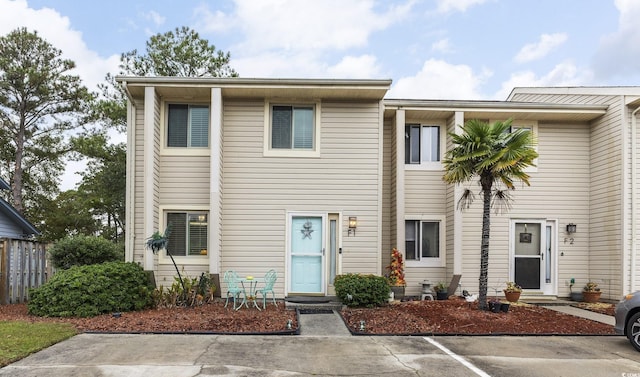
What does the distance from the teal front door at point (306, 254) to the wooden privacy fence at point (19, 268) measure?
19.2 feet

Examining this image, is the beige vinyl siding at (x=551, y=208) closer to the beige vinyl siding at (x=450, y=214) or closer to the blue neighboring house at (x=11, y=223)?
the beige vinyl siding at (x=450, y=214)

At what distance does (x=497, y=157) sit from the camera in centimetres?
787

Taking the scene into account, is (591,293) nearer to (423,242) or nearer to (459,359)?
(423,242)

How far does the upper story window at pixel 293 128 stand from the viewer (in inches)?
399

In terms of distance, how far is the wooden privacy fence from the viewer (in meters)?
9.46

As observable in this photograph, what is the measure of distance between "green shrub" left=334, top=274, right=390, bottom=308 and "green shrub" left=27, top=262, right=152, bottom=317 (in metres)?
3.77

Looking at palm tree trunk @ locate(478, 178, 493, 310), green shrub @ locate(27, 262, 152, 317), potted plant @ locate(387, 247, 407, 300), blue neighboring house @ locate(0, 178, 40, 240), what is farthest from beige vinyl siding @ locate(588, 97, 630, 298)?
blue neighboring house @ locate(0, 178, 40, 240)

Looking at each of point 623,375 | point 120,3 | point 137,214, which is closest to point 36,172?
point 120,3

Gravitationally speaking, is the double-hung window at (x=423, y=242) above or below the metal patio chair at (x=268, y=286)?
above

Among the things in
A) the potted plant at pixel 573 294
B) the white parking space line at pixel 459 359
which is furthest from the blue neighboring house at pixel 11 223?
the potted plant at pixel 573 294

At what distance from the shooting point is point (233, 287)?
28.8 ft

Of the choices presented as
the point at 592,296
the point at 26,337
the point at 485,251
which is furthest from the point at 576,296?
the point at 26,337

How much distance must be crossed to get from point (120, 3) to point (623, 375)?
14.2m

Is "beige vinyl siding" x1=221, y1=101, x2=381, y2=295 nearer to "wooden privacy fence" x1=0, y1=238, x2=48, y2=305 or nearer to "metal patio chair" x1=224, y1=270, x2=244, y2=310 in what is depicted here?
"metal patio chair" x1=224, y1=270, x2=244, y2=310
